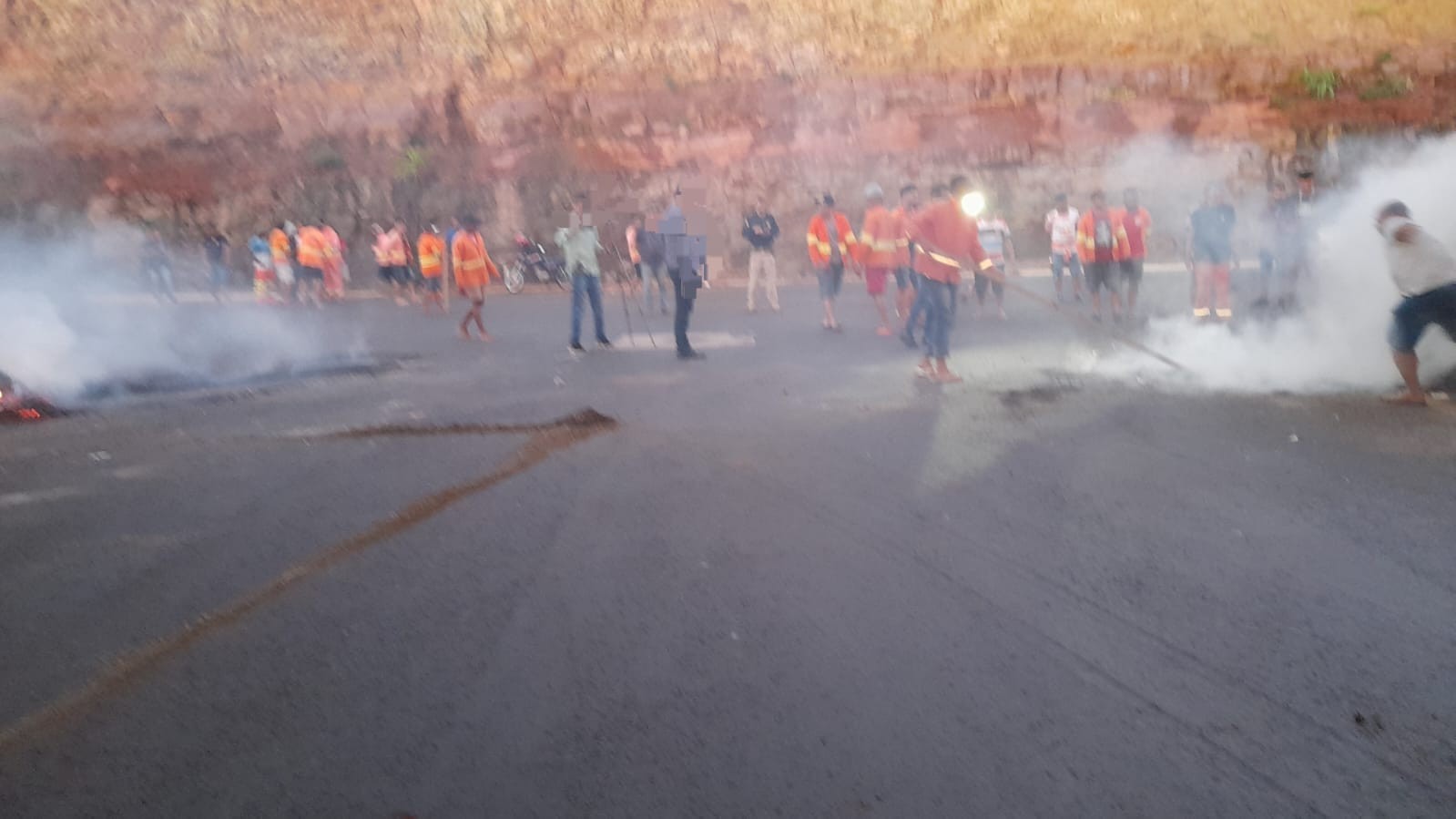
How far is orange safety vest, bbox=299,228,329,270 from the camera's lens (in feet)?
63.5

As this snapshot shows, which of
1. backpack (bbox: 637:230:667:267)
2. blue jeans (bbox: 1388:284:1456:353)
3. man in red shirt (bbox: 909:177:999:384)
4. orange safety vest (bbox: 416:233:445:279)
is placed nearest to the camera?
blue jeans (bbox: 1388:284:1456:353)

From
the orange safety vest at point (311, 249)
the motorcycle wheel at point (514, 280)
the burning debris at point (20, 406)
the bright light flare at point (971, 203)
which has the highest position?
the orange safety vest at point (311, 249)

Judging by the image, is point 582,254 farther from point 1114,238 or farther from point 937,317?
point 1114,238

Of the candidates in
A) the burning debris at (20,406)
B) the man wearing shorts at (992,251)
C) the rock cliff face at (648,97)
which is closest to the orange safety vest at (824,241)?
the man wearing shorts at (992,251)

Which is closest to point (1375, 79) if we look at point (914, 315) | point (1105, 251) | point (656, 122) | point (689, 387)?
point (656, 122)

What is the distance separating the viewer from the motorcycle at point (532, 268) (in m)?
23.2

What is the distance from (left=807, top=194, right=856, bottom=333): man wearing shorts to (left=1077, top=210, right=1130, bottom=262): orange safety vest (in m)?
3.03

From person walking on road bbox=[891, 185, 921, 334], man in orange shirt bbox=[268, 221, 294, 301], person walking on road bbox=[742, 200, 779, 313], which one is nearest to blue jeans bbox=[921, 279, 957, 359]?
person walking on road bbox=[891, 185, 921, 334]

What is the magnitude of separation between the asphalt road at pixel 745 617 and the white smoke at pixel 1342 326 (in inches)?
44.9

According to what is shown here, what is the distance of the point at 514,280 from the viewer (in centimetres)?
2322

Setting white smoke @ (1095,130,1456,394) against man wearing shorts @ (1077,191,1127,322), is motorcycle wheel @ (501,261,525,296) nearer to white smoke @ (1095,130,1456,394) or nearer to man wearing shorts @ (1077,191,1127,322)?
man wearing shorts @ (1077,191,1127,322)

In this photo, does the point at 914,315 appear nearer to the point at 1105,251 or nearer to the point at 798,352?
the point at 798,352

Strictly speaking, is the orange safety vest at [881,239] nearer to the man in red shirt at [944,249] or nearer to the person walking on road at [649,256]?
the person walking on road at [649,256]

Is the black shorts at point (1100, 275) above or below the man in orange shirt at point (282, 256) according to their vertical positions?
below
